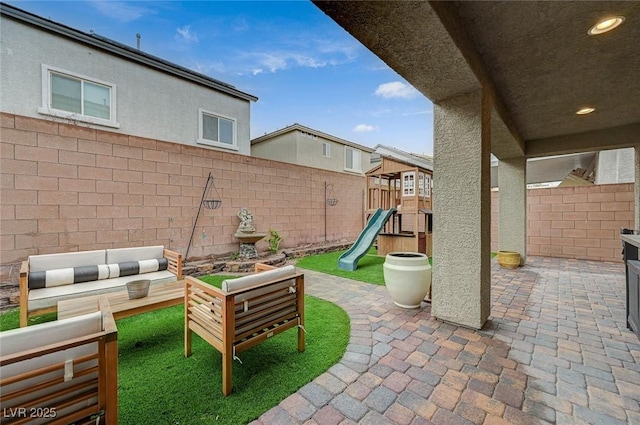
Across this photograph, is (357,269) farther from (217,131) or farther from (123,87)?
(123,87)

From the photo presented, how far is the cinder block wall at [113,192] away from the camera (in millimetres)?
3947

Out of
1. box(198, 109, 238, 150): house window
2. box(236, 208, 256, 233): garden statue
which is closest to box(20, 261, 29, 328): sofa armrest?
box(236, 208, 256, 233): garden statue

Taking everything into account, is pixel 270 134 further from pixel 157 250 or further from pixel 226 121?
pixel 157 250

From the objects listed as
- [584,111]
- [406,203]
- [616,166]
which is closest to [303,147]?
[406,203]

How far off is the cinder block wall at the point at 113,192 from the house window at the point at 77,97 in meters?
2.86

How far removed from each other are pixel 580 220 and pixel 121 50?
13364 millimetres

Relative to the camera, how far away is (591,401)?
189 centimetres

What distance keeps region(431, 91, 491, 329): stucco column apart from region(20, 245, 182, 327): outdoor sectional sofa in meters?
3.77

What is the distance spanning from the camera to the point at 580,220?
7223 mm

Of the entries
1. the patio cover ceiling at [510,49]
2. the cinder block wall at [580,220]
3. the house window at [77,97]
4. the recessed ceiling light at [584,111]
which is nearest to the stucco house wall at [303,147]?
the house window at [77,97]

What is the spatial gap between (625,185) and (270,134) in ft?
40.2

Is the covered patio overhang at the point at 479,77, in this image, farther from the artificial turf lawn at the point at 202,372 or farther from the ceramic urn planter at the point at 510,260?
the ceramic urn planter at the point at 510,260

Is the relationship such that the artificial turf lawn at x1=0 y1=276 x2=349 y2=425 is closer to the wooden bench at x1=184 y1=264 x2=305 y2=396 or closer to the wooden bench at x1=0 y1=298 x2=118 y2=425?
the wooden bench at x1=184 y1=264 x2=305 y2=396

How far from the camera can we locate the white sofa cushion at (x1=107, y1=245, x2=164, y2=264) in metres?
3.95
